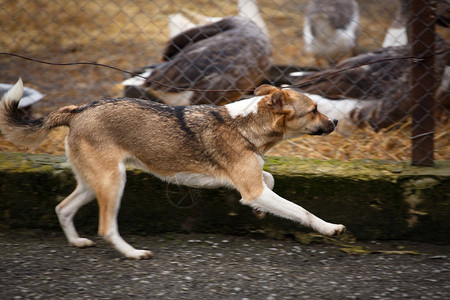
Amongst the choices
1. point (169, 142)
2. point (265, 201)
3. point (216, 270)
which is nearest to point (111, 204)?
point (169, 142)

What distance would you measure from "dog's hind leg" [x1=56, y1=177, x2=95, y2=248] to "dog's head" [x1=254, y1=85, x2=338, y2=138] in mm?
1285

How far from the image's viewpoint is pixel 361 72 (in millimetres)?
4871

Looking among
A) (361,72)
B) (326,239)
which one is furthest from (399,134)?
(326,239)

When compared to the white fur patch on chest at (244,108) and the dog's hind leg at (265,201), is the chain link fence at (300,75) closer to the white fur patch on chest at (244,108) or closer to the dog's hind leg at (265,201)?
the white fur patch on chest at (244,108)

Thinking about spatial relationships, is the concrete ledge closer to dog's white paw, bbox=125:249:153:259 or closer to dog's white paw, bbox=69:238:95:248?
dog's white paw, bbox=69:238:95:248

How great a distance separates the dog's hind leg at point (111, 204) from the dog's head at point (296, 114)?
1.02 metres

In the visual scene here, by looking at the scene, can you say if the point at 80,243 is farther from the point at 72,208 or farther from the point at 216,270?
the point at 216,270

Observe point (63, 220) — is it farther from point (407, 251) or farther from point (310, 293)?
point (407, 251)

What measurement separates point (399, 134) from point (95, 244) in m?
2.40

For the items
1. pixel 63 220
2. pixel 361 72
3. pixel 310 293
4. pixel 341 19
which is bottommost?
pixel 310 293

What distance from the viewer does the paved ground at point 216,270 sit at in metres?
2.94

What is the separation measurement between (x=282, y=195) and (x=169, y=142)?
0.83 metres

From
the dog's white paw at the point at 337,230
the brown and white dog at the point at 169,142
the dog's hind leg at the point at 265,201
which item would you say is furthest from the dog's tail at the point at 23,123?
the dog's white paw at the point at 337,230

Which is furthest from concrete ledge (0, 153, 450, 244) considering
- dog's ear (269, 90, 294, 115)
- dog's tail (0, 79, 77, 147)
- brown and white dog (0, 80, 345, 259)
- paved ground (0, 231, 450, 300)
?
dog's ear (269, 90, 294, 115)
